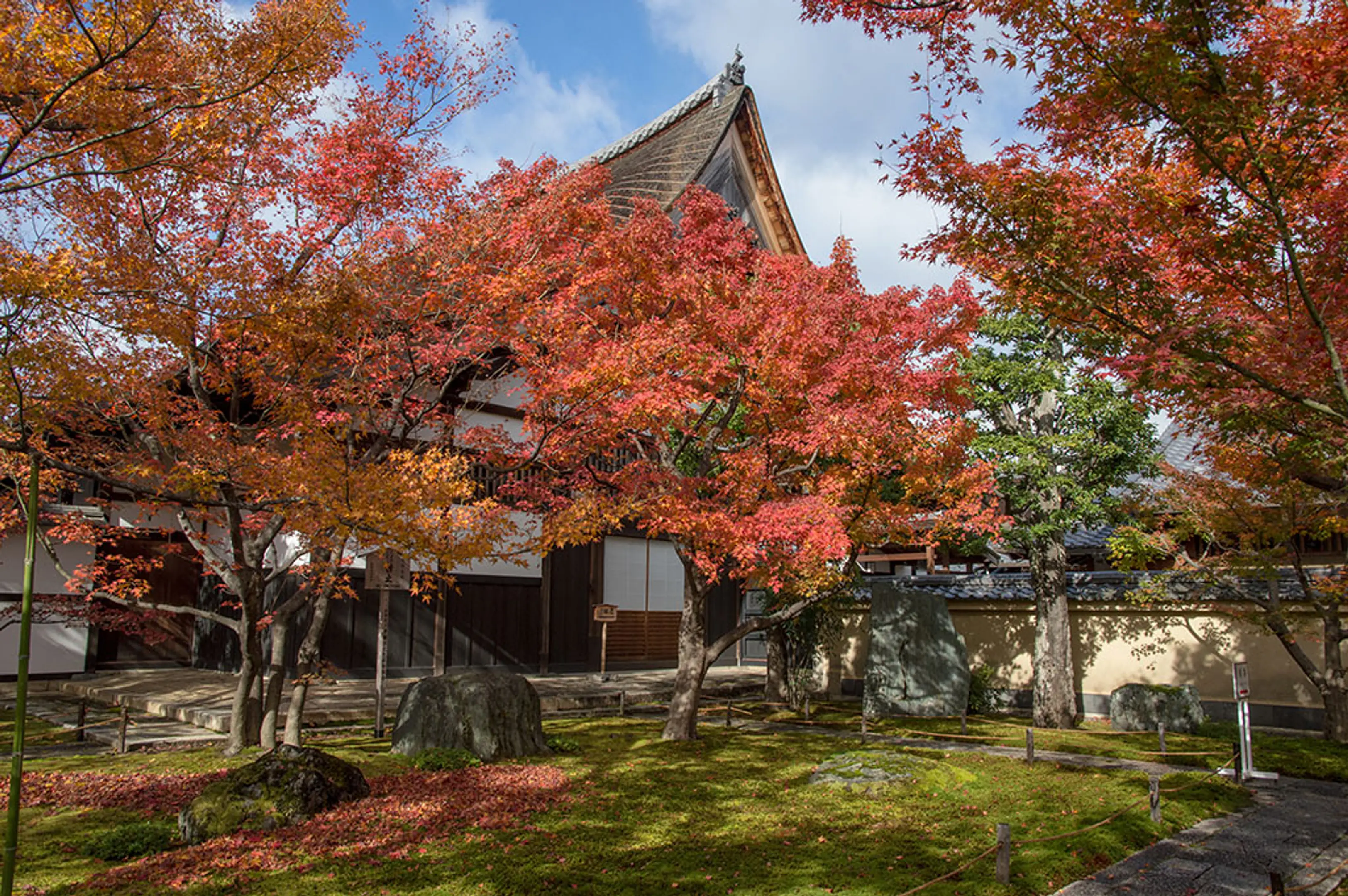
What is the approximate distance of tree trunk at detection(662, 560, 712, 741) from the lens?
1190 centimetres

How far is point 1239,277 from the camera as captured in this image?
6.27 metres

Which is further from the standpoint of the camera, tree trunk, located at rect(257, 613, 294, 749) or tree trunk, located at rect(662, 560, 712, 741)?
tree trunk, located at rect(662, 560, 712, 741)

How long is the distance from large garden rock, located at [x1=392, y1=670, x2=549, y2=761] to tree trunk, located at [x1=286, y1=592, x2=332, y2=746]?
1.15 meters

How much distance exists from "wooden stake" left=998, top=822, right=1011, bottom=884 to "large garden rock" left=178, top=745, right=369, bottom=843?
18.0ft

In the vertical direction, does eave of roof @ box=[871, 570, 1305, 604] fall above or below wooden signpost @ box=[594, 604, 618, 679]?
above

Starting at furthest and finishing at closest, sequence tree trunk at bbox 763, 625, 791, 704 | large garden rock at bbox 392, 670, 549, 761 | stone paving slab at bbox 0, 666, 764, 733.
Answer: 1. tree trunk at bbox 763, 625, 791, 704
2. stone paving slab at bbox 0, 666, 764, 733
3. large garden rock at bbox 392, 670, 549, 761

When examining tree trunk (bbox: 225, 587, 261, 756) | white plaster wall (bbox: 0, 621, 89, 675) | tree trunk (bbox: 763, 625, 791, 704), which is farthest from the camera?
tree trunk (bbox: 763, 625, 791, 704)

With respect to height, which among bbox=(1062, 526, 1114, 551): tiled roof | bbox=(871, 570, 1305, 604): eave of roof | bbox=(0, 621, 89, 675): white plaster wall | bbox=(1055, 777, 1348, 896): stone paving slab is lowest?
bbox=(1055, 777, 1348, 896): stone paving slab

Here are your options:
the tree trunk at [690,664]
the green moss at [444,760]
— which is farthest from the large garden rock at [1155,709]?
the green moss at [444,760]

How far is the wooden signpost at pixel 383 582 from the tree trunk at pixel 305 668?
70 centimetres

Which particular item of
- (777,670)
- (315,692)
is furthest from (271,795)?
(777,670)

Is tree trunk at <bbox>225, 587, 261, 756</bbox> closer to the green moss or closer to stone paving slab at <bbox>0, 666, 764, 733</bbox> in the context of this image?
stone paving slab at <bbox>0, 666, 764, 733</bbox>

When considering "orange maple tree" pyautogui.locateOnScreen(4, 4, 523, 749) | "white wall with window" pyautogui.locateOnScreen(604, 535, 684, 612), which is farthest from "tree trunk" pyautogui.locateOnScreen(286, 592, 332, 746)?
"white wall with window" pyautogui.locateOnScreen(604, 535, 684, 612)

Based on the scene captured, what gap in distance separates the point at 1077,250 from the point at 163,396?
8923mm
